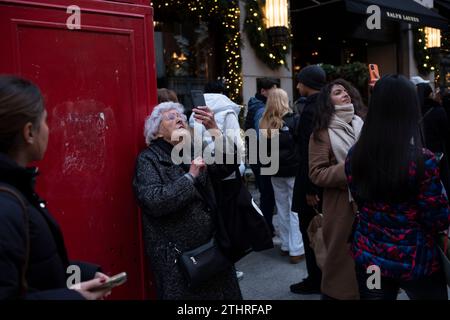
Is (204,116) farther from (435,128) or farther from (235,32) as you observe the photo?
(235,32)

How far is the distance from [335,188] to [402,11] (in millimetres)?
8006

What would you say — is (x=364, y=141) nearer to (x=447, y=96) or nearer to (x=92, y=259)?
(x=92, y=259)

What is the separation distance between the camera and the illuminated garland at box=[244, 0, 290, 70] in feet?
27.8

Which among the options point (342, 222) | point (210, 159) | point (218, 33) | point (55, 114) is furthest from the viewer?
point (218, 33)

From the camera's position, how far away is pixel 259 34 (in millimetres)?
8562

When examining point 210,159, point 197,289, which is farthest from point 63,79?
point 197,289

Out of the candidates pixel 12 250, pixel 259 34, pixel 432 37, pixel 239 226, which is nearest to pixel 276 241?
pixel 239 226

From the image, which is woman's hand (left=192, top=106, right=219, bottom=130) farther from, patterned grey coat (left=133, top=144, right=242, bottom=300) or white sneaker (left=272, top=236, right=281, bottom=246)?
white sneaker (left=272, top=236, right=281, bottom=246)

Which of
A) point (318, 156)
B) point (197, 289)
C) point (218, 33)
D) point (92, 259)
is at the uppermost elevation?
point (218, 33)

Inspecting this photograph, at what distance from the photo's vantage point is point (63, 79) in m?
2.57

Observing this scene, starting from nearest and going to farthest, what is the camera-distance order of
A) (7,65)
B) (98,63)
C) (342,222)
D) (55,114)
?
(7,65) → (55,114) → (98,63) → (342,222)

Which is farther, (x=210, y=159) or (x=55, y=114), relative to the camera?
(x=210, y=159)

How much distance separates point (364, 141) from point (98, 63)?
150 centimetres

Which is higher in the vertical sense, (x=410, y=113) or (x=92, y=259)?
(x=410, y=113)
